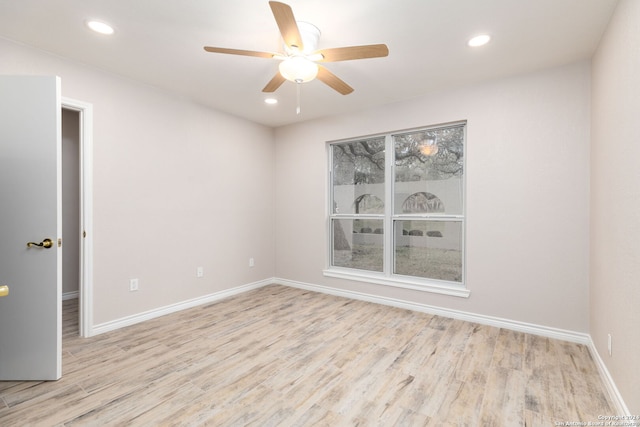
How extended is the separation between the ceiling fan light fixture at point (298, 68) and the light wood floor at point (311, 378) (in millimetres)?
2186

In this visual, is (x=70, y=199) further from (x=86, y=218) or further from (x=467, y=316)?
(x=467, y=316)

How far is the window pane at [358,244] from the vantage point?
419cm

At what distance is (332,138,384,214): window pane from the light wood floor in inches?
64.4

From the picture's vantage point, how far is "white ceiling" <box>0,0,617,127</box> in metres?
2.04

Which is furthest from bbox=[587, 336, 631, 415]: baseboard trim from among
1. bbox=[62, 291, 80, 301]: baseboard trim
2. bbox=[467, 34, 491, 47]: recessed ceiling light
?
bbox=[62, 291, 80, 301]: baseboard trim

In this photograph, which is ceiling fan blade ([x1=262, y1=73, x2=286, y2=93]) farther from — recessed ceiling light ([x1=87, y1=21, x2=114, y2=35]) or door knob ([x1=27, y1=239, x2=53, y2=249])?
door knob ([x1=27, y1=239, x2=53, y2=249])

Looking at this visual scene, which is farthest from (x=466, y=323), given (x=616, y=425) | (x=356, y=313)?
(x=616, y=425)

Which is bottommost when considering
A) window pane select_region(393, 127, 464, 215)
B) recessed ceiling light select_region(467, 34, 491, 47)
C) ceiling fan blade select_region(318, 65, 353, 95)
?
window pane select_region(393, 127, 464, 215)

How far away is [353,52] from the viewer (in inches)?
78.6

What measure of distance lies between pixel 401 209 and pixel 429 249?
0.61 meters

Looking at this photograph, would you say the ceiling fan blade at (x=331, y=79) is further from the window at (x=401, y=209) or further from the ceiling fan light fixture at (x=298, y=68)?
the window at (x=401, y=209)

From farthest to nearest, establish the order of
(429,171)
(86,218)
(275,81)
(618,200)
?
(429,171) < (86,218) < (275,81) < (618,200)

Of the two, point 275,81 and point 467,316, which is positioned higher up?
point 275,81

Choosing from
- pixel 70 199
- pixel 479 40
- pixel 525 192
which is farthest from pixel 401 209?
pixel 70 199
